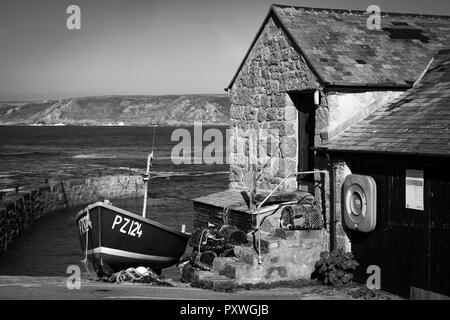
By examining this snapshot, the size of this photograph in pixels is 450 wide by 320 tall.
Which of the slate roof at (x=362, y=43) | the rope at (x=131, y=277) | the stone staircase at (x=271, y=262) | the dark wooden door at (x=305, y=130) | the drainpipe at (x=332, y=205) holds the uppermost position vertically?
the slate roof at (x=362, y=43)

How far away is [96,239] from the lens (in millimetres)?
15859

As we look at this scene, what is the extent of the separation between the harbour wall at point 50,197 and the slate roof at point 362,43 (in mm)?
15100

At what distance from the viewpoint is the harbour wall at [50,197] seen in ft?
88.9

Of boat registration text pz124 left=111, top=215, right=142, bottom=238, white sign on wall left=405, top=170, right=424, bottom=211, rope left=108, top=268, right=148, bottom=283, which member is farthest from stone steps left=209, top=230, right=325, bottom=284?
boat registration text pz124 left=111, top=215, right=142, bottom=238

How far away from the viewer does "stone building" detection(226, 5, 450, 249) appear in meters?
14.2

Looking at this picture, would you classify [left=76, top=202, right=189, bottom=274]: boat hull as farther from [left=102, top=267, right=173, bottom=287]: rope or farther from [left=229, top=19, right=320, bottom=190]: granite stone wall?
[left=229, top=19, right=320, bottom=190]: granite stone wall

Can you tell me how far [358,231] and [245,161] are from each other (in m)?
5.20

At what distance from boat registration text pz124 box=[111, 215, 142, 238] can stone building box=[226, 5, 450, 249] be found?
3.36 meters

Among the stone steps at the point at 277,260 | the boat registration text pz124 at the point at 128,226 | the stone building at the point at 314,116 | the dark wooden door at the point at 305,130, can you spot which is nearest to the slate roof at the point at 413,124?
the stone building at the point at 314,116

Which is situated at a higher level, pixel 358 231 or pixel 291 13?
pixel 291 13

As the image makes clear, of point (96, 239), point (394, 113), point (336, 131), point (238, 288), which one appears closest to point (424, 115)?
point (394, 113)

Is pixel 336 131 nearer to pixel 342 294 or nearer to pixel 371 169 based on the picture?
pixel 371 169

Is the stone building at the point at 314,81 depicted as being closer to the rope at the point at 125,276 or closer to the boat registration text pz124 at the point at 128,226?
the boat registration text pz124 at the point at 128,226

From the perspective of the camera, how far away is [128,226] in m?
15.9
